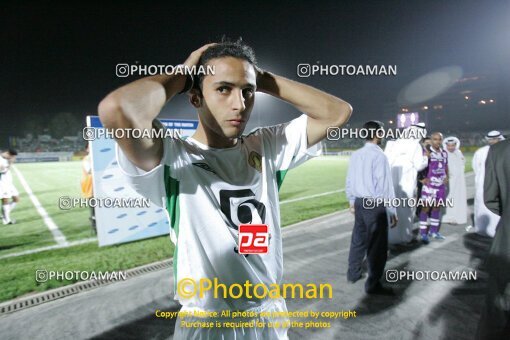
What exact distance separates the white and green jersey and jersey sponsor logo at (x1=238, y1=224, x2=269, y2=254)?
0.06 ft

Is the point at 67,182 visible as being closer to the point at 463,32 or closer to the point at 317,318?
the point at 317,318

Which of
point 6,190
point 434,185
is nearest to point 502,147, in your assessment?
point 434,185

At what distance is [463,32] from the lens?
2945mm

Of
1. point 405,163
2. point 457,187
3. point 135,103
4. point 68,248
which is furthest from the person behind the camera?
point 457,187

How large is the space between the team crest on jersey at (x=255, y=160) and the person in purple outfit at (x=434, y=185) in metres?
3.36

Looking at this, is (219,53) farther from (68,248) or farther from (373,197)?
(68,248)

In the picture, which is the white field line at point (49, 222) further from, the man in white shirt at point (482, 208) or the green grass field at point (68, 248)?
the man in white shirt at point (482, 208)

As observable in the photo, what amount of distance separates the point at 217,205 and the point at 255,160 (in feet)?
0.72

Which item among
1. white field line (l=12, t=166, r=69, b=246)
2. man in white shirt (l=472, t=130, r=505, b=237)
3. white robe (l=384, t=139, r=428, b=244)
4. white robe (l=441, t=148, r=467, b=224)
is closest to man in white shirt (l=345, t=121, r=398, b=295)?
white robe (l=384, t=139, r=428, b=244)

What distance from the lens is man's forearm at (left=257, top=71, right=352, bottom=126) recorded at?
1014 millimetres

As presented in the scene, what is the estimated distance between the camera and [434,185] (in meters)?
3.74

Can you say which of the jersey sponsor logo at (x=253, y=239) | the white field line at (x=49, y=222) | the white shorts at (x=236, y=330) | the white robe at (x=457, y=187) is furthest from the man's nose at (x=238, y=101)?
the white robe at (x=457, y=187)

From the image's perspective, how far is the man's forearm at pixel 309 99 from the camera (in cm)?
101

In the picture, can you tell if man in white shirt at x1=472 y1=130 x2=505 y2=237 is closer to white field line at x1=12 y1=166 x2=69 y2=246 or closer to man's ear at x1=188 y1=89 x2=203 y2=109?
man's ear at x1=188 y1=89 x2=203 y2=109
